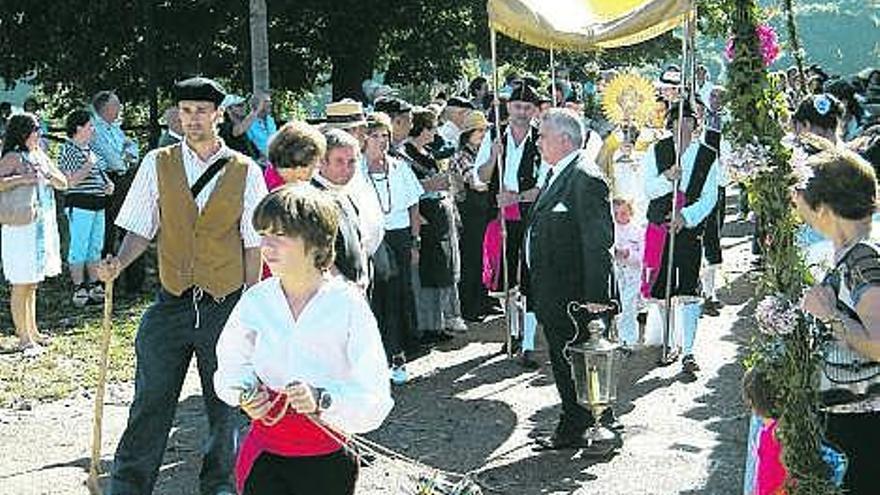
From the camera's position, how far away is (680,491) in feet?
22.4

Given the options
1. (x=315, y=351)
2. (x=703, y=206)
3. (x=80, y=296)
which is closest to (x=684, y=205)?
(x=703, y=206)

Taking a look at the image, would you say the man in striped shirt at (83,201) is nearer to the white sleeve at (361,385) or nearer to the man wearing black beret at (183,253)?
the man wearing black beret at (183,253)

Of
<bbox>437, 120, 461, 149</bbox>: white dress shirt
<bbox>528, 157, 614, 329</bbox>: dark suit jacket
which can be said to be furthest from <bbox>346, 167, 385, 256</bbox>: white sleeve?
<bbox>437, 120, 461, 149</bbox>: white dress shirt

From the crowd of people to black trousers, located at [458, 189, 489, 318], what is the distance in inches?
0.7

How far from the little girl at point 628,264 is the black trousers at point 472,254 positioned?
66.4 inches

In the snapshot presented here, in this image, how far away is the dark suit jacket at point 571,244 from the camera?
7398mm

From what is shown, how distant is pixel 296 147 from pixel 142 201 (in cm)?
81

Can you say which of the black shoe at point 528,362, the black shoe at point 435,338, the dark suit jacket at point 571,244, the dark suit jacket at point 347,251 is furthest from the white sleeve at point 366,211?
the black shoe at point 435,338

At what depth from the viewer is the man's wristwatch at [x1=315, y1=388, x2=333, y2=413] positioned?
3959 millimetres

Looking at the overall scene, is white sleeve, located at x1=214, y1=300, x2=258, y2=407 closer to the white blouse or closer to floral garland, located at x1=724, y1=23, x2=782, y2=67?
the white blouse

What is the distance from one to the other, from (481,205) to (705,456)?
15.6ft

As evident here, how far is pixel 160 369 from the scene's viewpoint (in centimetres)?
609

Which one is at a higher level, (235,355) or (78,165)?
(78,165)

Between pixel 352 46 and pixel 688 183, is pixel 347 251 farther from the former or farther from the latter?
pixel 352 46
